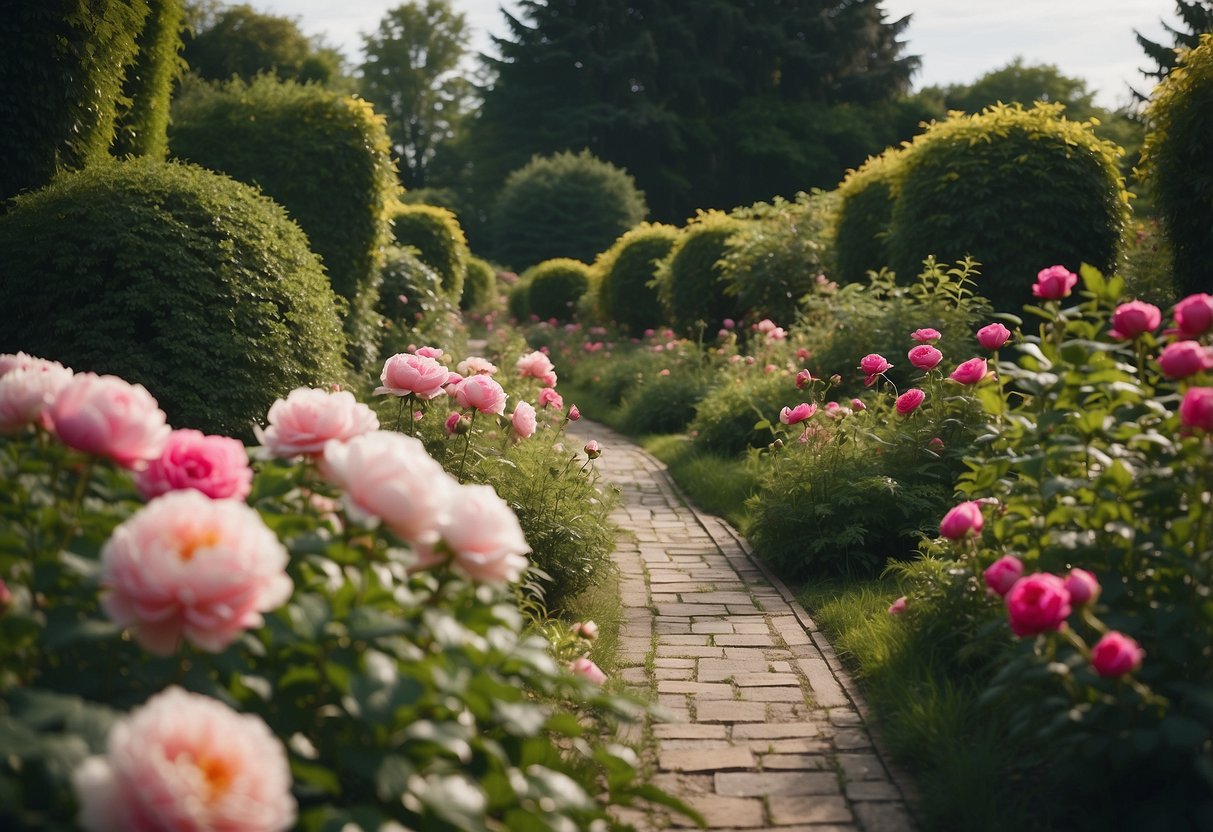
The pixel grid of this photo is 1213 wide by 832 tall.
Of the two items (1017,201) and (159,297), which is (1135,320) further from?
(1017,201)

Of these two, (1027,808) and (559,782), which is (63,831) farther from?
(1027,808)

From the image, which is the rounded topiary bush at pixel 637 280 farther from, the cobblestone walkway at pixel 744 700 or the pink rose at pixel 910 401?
the pink rose at pixel 910 401

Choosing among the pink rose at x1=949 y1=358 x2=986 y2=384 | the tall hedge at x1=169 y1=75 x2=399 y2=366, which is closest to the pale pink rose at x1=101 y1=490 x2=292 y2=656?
the pink rose at x1=949 y1=358 x2=986 y2=384

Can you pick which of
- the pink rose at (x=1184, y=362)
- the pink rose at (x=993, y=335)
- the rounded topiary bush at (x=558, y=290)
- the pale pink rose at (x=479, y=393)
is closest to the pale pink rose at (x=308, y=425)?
the pale pink rose at (x=479, y=393)

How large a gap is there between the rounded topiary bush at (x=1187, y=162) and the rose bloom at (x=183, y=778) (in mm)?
7001

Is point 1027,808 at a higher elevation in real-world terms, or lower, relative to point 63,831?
lower

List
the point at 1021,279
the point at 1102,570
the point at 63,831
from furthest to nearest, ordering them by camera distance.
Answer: the point at 1021,279 < the point at 1102,570 < the point at 63,831

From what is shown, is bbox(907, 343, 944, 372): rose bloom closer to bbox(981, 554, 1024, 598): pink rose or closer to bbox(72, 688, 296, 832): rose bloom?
bbox(981, 554, 1024, 598): pink rose

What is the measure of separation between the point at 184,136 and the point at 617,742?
24.6 ft

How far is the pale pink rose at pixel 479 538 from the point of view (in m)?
1.84

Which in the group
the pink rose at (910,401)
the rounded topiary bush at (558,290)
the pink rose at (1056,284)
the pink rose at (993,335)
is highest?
the pink rose at (1056,284)

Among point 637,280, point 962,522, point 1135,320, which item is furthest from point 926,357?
point 637,280

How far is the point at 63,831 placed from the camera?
1.37m

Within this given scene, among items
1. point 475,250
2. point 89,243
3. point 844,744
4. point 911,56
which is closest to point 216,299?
point 89,243
